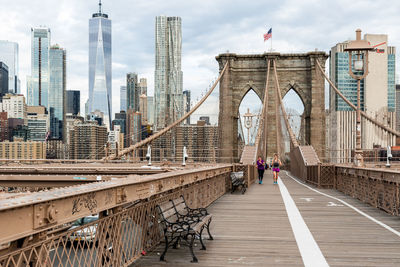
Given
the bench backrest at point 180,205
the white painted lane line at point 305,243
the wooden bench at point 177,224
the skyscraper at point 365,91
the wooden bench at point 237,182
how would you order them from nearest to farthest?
the white painted lane line at point 305,243
the wooden bench at point 177,224
the bench backrest at point 180,205
the wooden bench at point 237,182
the skyscraper at point 365,91

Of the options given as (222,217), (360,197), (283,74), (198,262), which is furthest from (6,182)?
(283,74)

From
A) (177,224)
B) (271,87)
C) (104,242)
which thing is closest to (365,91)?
(271,87)

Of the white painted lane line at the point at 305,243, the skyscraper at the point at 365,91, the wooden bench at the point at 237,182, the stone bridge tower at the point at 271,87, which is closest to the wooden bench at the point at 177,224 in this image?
the white painted lane line at the point at 305,243

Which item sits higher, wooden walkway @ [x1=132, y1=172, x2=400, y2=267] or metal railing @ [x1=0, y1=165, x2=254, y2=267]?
metal railing @ [x1=0, y1=165, x2=254, y2=267]

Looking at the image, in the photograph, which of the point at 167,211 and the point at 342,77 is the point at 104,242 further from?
the point at 342,77

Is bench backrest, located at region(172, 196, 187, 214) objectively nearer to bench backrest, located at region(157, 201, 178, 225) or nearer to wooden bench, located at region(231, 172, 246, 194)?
bench backrest, located at region(157, 201, 178, 225)

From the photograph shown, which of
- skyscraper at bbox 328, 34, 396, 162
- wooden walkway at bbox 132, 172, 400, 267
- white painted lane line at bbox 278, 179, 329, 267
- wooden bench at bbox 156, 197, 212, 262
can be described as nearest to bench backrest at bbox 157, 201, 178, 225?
wooden bench at bbox 156, 197, 212, 262

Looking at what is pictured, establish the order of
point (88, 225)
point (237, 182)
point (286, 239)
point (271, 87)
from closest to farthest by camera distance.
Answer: point (88, 225) < point (286, 239) < point (237, 182) < point (271, 87)

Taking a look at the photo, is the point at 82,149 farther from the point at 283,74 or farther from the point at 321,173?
the point at 321,173

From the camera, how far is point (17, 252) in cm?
348

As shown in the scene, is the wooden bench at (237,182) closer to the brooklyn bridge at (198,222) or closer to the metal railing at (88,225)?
the brooklyn bridge at (198,222)

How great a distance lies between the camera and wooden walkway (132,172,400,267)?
6.38 metres

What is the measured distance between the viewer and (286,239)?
7895 mm

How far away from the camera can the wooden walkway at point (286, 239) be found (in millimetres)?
6383
